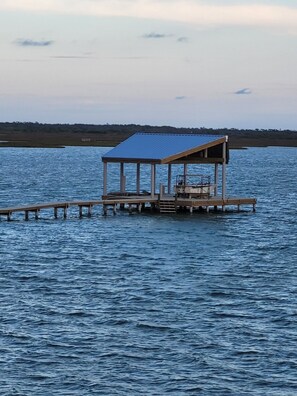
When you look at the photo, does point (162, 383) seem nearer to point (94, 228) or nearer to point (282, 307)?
point (282, 307)

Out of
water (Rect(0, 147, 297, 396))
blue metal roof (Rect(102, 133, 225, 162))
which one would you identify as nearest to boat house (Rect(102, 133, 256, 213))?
blue metal roof (Rect(102, 133, 225, 162))

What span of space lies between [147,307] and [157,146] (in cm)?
3079

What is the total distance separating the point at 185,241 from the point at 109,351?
22.1 metres

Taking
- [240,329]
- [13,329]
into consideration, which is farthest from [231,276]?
[13,329]

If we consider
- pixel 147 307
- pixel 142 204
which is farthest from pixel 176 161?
pixel 147 307

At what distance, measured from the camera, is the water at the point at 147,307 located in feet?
87.6

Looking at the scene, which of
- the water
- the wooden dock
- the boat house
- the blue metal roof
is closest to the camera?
the water

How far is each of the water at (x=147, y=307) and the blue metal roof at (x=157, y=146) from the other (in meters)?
4.54

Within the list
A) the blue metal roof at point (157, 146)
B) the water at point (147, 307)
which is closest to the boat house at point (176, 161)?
the blue metal roof at point (157, 146)

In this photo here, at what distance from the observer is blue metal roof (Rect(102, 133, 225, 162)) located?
203 ft

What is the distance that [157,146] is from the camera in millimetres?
64125

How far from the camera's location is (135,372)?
2703cm

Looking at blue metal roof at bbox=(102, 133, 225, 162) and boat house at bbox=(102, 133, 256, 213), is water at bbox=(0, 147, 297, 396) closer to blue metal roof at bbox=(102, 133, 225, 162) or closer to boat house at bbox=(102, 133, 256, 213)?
boat house at bbox=(102, 133, 256, 213)

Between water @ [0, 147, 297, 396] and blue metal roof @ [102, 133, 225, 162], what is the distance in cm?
454
